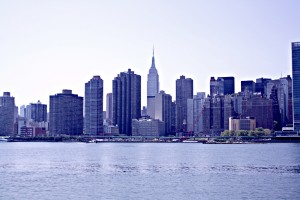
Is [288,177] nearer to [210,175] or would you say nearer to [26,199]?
[210,175]

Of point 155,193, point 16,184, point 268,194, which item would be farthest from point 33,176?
point 268,194

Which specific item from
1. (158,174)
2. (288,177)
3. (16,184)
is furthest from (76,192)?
(288,177)

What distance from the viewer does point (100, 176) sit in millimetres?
86188

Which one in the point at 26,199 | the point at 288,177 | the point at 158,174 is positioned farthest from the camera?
the point at 158,174

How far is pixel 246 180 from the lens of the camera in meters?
79.1

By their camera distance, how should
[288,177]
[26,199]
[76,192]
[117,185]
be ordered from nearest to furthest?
1. [26,199]
2. [76,192]
3. [117,185]
4. [288,177]

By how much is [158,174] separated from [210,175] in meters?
8.92

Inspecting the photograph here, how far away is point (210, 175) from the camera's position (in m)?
87.2

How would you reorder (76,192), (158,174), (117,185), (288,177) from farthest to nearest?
(158,174) < (288,177) < (117,185) < (76,192)

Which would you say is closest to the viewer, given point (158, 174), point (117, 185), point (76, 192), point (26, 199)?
point (26, 199)

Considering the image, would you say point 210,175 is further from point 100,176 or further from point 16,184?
point 16,184

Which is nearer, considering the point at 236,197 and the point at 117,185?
the point at 236,197

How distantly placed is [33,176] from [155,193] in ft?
92.7

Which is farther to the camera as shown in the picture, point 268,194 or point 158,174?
point 158,174
